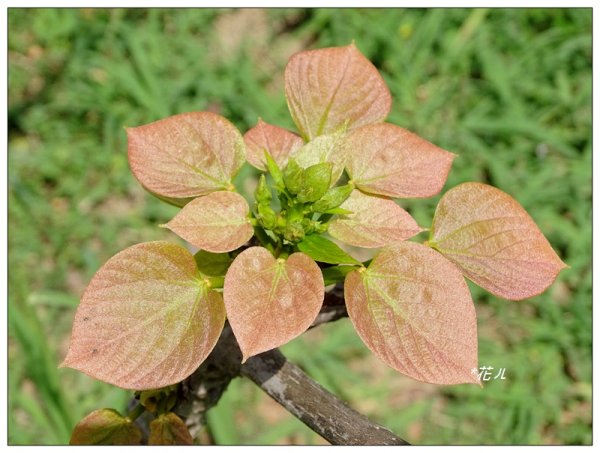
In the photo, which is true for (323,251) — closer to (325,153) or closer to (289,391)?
(325,153)

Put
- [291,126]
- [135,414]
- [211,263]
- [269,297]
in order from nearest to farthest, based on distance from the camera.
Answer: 1. [269,297]
2. [211,263]
3. [135,414]
4. [291,126]

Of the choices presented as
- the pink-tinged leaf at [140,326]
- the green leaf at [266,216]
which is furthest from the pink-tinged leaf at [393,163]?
the pink-tinged leaf at [140,326]

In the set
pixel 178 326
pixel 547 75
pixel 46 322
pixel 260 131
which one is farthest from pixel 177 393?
pixel 547 75

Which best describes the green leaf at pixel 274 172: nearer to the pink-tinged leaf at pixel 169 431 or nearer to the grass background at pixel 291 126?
the pink-tinged leaf at pixel 169 431

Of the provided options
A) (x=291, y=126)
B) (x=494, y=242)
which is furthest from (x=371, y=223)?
(x=291, y=126)

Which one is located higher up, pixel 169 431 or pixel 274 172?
pixel 274 172

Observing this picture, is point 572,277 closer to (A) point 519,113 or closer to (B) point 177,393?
(A) point 519,113

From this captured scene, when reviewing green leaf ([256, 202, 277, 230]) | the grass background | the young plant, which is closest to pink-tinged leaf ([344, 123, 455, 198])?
the young plant
